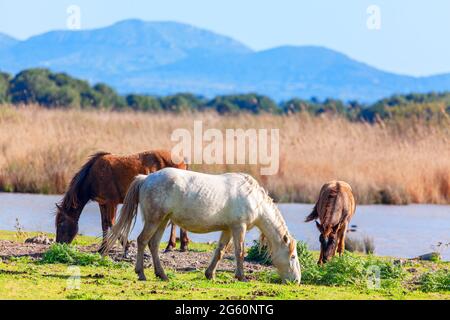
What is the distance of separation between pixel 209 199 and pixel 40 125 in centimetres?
1643

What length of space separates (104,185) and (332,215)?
3569 millimetres

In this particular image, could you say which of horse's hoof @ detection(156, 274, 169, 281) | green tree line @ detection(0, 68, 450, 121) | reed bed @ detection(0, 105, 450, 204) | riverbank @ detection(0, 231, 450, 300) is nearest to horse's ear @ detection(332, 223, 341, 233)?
riverbank @ detection(0, 231, 450, 300)

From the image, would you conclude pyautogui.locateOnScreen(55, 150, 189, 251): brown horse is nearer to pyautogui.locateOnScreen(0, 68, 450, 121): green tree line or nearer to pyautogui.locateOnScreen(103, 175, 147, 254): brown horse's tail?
pyautogui.locateOnScreen(103, 175, 147, 254): brown horse's tail

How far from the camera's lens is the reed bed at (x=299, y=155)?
24703 mm

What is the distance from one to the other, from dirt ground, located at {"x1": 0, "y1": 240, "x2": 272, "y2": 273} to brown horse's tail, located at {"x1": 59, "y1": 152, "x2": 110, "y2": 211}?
65 centimetres

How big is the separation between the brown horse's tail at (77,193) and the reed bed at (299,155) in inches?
360

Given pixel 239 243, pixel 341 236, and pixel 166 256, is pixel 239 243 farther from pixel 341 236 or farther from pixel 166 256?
pixel 341 236

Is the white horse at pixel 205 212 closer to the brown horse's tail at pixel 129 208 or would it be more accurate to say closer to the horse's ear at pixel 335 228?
the brown horse's tail at pixel 129 208

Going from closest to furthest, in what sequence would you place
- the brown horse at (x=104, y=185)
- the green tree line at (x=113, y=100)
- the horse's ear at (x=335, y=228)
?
the horse's ear at (x=335, y=228) < the brown horse at (x=104, y=185) < the green tree line at (x=113, y=100)

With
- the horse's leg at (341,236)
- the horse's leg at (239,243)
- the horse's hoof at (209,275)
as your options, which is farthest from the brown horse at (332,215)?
the horse's hoof at (209,275)

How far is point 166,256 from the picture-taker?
14547 mm

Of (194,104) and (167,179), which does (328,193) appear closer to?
(167,179)
